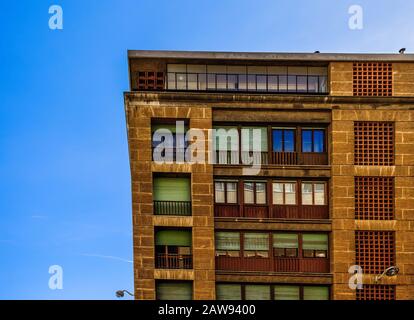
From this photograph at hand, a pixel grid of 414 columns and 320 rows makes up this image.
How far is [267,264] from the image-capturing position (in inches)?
→ 1464

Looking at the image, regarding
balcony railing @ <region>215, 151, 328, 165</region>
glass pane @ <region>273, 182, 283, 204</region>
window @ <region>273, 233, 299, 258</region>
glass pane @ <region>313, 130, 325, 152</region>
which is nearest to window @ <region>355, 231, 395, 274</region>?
window @ <region>273, 233, 299, 258</region>

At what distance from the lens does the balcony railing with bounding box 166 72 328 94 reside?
127 ft

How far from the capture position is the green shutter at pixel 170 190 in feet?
123

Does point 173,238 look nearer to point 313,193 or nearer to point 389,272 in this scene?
point 313,193

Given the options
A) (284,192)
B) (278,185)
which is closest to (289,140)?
(278,185)

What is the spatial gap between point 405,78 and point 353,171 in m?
6.46

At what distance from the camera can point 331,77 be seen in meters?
37.9

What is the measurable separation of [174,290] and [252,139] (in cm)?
995

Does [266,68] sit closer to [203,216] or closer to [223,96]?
[223,96]

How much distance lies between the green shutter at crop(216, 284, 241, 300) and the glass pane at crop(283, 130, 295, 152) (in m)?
8.67

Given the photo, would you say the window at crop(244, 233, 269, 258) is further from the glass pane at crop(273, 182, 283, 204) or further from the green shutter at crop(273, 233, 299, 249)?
the glass pane at crop(273, 182, 283, 204)

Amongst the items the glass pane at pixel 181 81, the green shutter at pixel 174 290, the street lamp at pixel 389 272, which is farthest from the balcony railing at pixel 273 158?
the green shutter at pixel 174 290
